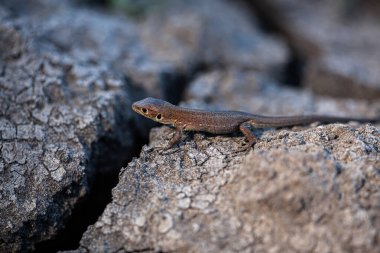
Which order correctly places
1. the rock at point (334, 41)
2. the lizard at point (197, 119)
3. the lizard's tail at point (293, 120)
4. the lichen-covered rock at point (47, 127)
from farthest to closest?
the rock at point (334, 41), the lizard's tail at point (293, 120), the lizard at point (197, 119), the lichen-covered rock at point (47, 127)

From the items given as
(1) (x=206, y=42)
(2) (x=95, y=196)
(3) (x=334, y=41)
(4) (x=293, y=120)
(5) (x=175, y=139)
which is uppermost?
(3) (x=334, y=41)

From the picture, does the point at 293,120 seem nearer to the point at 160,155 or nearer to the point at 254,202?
the point at 160,155

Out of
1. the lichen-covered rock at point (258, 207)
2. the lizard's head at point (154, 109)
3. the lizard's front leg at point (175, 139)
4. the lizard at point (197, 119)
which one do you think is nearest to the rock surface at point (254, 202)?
the lichen-covered rock at point (258, 207)

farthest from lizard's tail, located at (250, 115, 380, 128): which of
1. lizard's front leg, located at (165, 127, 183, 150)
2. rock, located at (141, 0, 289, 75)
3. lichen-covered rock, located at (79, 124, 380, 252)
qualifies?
rock, located at (141, 0, 289, 75)

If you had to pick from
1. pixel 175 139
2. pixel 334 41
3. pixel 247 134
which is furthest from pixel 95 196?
pixel 334 41

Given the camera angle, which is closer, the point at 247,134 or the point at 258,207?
the point at 258,207

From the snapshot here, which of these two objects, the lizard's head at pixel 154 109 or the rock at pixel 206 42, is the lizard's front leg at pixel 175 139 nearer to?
the lizard's head at pixel 154 109

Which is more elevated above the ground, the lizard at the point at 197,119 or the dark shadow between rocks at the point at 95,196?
the lizard at the point at 197,119

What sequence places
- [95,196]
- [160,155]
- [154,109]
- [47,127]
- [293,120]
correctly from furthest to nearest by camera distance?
[293,120]
[154,109]
[47,127]
[95,196]
[160,155]
